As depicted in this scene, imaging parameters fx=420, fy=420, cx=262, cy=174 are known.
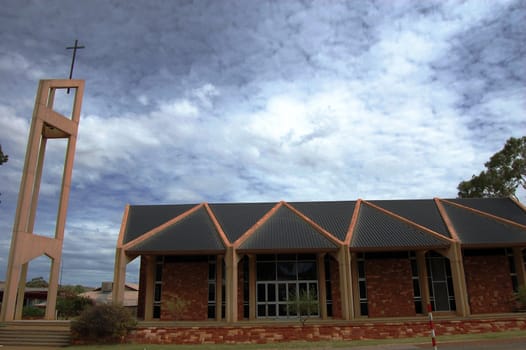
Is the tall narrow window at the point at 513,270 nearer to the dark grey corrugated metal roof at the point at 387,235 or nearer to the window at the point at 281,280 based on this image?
the dark grey corrugated metal roof at the point at 387,235

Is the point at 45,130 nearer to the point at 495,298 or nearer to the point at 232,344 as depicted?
the point at 232,344

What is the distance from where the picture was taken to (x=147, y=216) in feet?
85.8

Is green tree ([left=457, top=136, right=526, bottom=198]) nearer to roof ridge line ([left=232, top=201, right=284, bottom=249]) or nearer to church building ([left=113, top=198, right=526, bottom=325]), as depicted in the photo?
church building ([left=113, top=198, right=526, bottom=325])

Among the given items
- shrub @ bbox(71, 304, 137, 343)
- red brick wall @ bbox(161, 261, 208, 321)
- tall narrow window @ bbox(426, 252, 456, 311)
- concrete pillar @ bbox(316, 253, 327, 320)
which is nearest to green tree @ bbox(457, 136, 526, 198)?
tall narrow window @ bbox(426, 252, 456, 311)

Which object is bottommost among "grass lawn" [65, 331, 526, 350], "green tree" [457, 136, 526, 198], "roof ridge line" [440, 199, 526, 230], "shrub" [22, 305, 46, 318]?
"grass lawn" [65, 331, 526, 350]

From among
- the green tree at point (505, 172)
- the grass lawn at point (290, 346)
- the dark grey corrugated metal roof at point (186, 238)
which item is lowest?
the grass lawn at point (290, 346)

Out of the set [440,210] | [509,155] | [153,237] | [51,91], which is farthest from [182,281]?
[509,155]

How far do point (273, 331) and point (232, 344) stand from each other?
183cm

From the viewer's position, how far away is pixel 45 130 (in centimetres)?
2425

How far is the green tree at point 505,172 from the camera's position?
3638 centimetres

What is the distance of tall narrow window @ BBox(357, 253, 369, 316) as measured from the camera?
23.4 m

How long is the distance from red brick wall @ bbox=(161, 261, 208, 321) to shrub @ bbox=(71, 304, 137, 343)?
205 inches

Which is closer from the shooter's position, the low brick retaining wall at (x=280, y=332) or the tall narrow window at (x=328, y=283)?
the low brick retaining wall at (x=280, y=332)

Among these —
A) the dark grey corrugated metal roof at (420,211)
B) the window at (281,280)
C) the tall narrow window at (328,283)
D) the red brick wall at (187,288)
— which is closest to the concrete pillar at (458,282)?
the dark grey corrugated metal roof at (420,211)
